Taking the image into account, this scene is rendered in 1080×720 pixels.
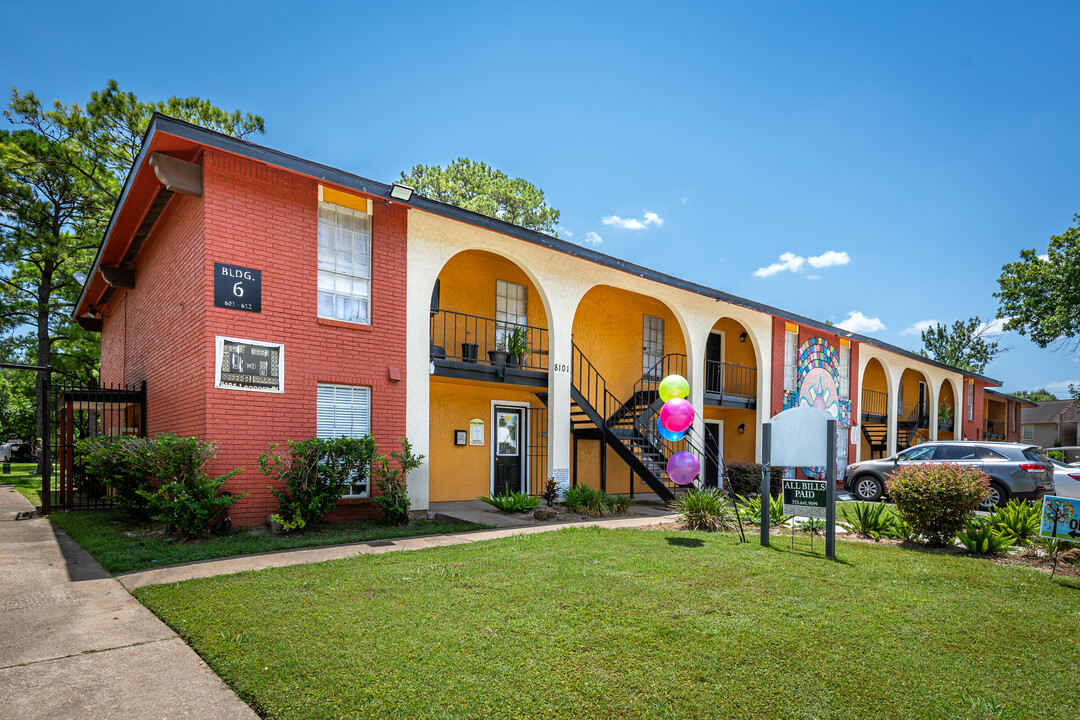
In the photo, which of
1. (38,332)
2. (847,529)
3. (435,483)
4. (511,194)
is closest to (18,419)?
(38,332)

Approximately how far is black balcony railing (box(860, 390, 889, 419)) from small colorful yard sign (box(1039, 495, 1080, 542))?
17635 mm

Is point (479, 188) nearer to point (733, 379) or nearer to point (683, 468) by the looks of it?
point (733, 379)

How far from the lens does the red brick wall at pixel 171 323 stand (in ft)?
28.8

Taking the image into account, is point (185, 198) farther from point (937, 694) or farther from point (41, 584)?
point (937, 694)

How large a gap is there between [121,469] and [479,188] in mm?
25821

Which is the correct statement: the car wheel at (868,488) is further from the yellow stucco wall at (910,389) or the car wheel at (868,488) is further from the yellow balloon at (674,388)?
the yellow stucco wall at (910,389)

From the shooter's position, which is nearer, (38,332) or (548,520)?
(548,520)

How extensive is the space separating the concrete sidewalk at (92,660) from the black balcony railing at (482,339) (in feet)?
24.4

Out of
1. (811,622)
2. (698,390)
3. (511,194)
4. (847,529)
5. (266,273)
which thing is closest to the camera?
(811,622)

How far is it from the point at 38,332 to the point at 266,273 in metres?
20.9

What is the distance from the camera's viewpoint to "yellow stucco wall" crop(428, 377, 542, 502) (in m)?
13.0

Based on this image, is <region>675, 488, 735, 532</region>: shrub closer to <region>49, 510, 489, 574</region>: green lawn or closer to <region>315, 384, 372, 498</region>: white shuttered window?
<region>49, 510, 489, 574</region>: green lawn

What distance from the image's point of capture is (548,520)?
33.6 feet

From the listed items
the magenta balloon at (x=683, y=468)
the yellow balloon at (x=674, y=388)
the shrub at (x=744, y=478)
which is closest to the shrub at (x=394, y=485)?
the magenta balloon at (x=683, y=468)
